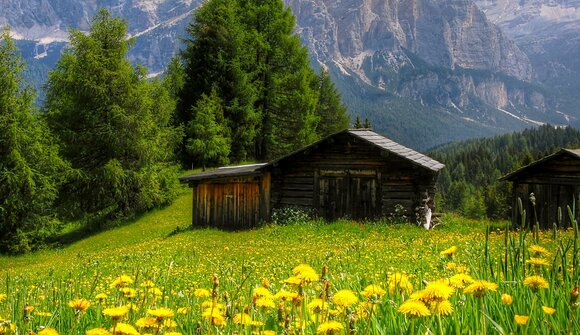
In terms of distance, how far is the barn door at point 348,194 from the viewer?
86.2 ft

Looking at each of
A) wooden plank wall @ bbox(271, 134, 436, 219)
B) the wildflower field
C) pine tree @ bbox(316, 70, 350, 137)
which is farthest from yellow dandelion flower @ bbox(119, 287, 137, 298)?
pine tree @ bbox(316, 70, 350, 137)

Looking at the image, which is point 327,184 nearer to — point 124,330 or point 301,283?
point 301,283

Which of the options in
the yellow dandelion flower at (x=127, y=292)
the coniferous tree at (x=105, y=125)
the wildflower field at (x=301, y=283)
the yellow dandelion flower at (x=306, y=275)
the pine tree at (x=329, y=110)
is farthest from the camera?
the pine tree at (x=329, y=110)

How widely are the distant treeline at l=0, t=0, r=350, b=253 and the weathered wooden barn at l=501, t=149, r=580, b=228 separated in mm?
20065

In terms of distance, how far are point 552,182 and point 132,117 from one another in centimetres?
2302

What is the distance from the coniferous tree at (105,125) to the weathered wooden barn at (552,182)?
68.0ft

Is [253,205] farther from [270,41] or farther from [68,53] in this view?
[270,41]

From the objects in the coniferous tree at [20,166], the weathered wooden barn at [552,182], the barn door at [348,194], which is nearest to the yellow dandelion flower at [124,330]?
the barn door at [348,194]

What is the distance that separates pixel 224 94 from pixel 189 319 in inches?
1572

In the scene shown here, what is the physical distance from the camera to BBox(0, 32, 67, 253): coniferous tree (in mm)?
26969

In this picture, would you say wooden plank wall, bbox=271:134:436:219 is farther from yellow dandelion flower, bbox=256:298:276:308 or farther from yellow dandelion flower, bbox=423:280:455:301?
yellow dandelion flower, bbox=423:280:455:301

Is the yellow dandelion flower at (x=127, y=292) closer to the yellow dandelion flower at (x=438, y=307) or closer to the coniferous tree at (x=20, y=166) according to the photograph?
the yellow dandelion flower at (x=438, y=307)

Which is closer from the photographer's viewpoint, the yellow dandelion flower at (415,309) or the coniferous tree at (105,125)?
the yellow dandelion flower at (415,309)

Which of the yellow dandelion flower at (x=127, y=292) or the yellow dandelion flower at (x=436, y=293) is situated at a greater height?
the yellow dandelion flower at (x=436, y=293)
